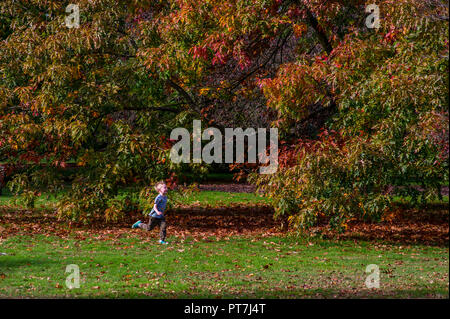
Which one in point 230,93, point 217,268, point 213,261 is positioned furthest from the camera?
point 230,93

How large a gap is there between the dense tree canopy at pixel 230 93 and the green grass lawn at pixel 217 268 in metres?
1.14

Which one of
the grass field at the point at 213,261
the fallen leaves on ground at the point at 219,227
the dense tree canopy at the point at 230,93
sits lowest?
the fallen leaves on ground at the point at 219,227

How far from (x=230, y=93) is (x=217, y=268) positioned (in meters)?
6.29

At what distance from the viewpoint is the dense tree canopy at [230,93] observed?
38.6 feet

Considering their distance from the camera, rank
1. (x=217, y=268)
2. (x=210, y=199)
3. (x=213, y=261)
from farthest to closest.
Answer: (x=210, y=199) < (x=213, y=261) < (x=217, y=268)

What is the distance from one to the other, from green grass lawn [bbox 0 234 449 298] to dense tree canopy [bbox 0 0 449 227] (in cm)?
114

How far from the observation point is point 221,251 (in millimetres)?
11961

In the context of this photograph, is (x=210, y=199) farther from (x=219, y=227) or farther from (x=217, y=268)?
(x=217, y=268)

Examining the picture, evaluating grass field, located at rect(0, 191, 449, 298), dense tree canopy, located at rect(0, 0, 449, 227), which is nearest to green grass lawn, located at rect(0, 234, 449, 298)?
grass field, located at rect(0, 191, 449, 298)

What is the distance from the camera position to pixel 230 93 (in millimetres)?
15445

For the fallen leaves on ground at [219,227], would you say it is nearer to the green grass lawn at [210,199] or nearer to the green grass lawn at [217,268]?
the green grass lawn at [217,268]

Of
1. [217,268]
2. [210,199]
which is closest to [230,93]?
[217,268]

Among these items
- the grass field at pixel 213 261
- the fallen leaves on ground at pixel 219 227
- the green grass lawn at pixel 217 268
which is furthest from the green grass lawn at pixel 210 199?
the green grass lawn at pixel 217 268

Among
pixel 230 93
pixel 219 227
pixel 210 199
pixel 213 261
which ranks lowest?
pixel 210 199
